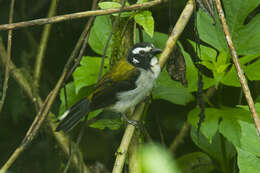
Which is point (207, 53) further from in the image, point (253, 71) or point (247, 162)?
point (247, 162)

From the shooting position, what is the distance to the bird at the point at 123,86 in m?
2.68

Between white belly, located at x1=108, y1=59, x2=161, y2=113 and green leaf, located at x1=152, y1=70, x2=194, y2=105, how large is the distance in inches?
2.4

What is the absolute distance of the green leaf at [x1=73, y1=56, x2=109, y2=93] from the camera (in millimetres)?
2605

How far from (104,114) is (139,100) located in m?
0.81

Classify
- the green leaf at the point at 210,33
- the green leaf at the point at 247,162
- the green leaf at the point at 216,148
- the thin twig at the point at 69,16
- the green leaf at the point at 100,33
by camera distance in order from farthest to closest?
the green leaf at the point at 100,33 < the green leaf at the point at 216,148 < the green leaf at the point at 210,33 < the thin twig at the point at 69,16 < the green leaf at the point at 247,162

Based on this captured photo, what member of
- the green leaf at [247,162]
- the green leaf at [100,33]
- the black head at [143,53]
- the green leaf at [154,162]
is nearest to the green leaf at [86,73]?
the green leaf at [100,33]

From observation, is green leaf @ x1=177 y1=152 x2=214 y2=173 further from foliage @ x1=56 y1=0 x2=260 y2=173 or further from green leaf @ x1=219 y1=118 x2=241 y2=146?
green leaf @ x1=219 y1=118 x2=241 y2=146

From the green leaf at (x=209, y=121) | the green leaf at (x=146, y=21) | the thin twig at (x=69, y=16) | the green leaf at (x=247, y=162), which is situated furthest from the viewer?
the green leaf at (x=209, y=121)

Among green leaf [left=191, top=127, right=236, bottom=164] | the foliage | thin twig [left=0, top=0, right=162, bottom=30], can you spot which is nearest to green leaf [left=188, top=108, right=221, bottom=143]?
the foliage

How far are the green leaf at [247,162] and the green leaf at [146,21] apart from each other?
78 centimetres

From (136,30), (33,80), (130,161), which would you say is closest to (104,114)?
(33,80)

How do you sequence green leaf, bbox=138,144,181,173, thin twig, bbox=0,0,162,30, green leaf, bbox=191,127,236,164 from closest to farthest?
green leaf, bbox=138,144,181,173 → thin twig, bbox=0,0,162,30 → green leaf, bbox=191,127,236,164

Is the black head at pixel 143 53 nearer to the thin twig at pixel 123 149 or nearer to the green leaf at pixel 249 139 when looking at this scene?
the thin twig at pixel 123 149

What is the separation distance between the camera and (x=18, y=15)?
158 inches
